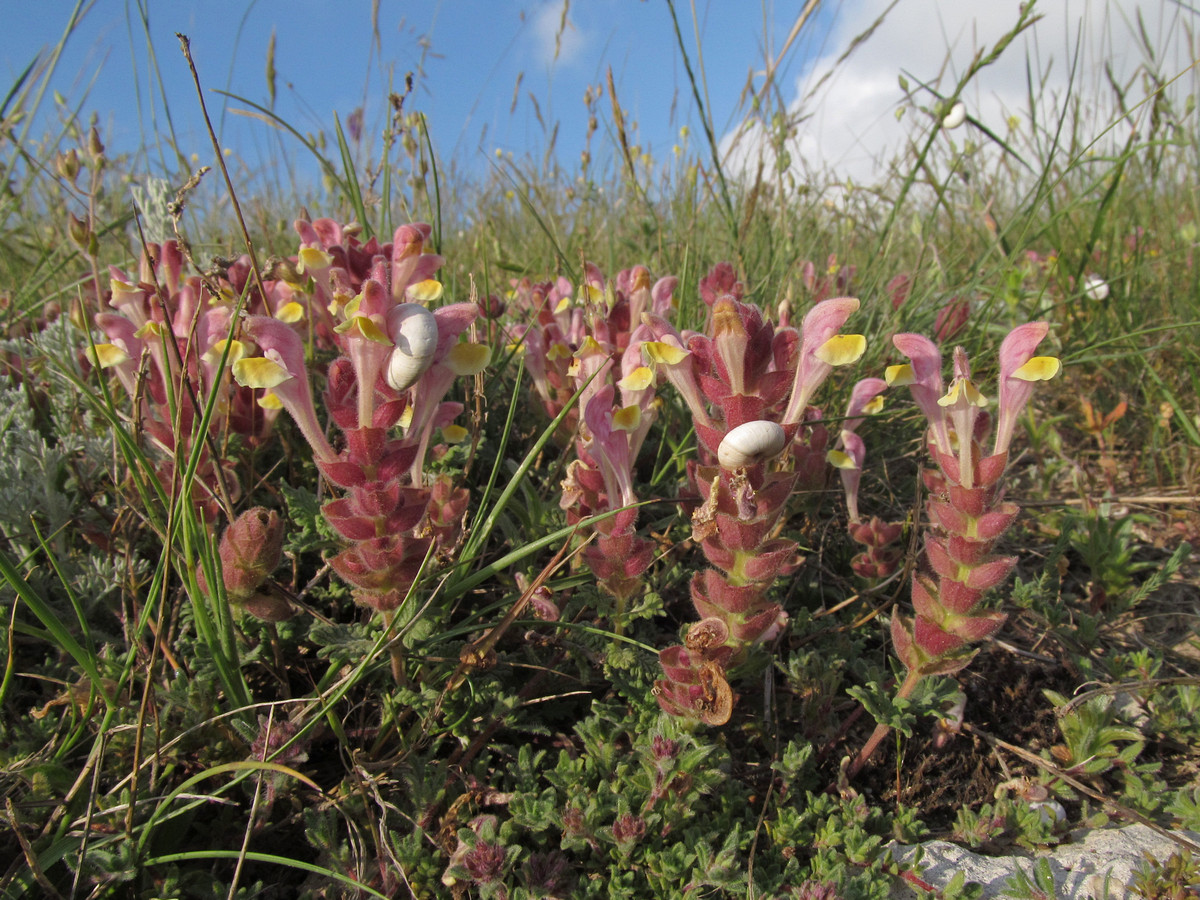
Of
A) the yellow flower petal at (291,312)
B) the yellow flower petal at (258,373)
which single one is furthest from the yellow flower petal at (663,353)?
the yellow flower petal at (291,312)

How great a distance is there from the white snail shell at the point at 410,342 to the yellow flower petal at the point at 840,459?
1.18 meters

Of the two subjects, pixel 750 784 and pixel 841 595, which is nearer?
pixel 750 784

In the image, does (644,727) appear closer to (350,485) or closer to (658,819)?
(658,819)

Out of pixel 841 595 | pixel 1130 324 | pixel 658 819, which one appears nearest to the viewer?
pixel 658 819

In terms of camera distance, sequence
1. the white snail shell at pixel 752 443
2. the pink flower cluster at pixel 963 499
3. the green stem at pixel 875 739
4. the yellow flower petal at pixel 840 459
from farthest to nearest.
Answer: the yellow flower petal at pixel 840 459 → the green stem at pixel 875 739 → the pink flower cluster at pixel 963 499 → the white snail shell at pixel 752 443

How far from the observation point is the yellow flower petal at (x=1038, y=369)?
1.37 m

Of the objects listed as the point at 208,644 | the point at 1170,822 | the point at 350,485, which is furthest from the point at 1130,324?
the point at 208,644

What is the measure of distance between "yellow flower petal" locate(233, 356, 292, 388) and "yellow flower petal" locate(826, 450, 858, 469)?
1.40 metres

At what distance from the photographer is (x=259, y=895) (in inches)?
56.3

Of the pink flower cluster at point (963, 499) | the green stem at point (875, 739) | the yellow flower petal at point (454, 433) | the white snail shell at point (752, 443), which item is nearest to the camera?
the white snail shell at point (752, 443)

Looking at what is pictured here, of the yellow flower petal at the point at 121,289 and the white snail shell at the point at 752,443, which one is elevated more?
the yellow flower petal at the point at 121,289

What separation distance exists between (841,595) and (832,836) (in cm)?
87

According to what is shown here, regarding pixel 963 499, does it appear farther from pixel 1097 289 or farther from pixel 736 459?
pixel 1097 289

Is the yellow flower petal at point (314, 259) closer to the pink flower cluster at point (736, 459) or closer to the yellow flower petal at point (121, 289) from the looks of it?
the yellow flower petal at point (121, 289)
